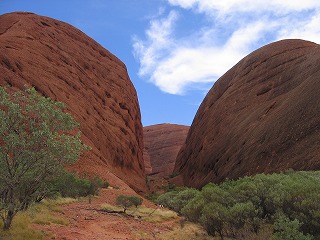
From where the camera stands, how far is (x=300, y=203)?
382 inches

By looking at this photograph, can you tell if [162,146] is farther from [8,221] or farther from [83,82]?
[8,221]

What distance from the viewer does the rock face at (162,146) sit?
88688 millimetres

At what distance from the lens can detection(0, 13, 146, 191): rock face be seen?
3612 centimetres

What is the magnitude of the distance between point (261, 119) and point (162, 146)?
68.5 metres

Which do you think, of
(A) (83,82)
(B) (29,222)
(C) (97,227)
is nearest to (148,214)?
(C) (97,227)

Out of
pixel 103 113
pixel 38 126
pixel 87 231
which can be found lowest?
pixel 87 231

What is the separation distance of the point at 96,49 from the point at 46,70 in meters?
20.7

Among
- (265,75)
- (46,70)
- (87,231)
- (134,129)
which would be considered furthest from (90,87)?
(87,231)

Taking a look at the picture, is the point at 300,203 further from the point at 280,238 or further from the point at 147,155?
the point at 147,155

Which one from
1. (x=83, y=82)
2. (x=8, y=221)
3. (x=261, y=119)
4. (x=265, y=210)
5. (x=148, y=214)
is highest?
(x=83, y=82)

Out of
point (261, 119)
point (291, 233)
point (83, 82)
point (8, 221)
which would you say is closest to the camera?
point (291, 233)

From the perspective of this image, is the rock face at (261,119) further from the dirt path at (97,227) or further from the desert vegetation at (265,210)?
the dirt path at (97,227)

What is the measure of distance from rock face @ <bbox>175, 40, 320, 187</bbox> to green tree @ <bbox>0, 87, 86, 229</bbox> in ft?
56.5

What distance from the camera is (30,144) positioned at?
32.9ft
